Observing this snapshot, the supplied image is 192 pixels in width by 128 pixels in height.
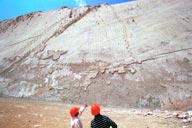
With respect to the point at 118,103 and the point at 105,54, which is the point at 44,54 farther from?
the point at 118,103

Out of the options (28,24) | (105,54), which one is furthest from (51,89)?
(28,24)

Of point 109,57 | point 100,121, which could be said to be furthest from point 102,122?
point 109,57

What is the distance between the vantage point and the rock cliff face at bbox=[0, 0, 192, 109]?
25297 millimetres

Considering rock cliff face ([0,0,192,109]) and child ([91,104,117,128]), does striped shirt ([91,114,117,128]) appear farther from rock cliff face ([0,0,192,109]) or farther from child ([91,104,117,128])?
rock cliff face ([0,0,192,109])

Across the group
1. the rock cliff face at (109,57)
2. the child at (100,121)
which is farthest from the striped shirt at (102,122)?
the rock cliff face at (109,57)

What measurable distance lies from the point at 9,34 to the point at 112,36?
64.3 feet

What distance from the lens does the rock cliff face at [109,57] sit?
996 inches

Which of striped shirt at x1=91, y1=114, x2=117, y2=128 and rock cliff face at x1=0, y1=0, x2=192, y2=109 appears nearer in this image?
striped shirt at x1=91, y1=114, x2=117, y2=128

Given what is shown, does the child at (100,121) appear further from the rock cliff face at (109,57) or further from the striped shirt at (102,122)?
the rock cliff face at (109,57)

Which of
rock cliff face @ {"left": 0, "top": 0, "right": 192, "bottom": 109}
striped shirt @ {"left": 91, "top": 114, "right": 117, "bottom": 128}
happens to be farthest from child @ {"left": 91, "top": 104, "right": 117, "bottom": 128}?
rock cliff face @ {"left": 0, "top": 0, "right": 192, "bottom": 109}

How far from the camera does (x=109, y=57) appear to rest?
2995cm

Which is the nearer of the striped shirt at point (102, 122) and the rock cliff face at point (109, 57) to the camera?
the striped shirt at point (102, 122)

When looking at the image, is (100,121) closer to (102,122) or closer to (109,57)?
(102,122)

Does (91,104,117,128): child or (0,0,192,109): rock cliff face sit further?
(0,0,192,109): rock cliff face
